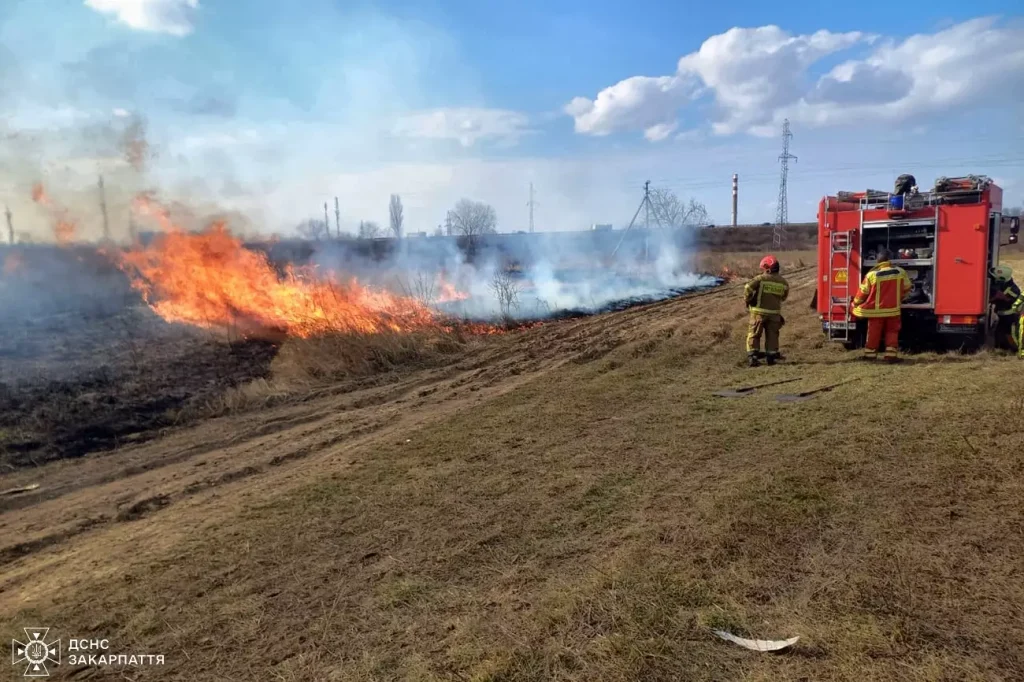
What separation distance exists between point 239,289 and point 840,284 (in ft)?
47.3

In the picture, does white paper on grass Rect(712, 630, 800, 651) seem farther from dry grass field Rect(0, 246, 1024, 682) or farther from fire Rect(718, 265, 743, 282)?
fire Rect(718, 265, 743, 282)

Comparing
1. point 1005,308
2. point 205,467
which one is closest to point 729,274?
point 1005,308

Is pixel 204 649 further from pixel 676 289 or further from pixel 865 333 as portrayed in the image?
pixel 676 289

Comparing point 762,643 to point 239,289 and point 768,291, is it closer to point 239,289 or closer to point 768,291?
point 768,291

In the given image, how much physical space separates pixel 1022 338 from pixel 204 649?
10.7 m

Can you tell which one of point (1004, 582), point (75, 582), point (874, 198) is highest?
point (874, 198)

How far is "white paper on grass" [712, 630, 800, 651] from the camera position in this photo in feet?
8.82

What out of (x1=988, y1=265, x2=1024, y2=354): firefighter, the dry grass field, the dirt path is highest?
(x1=988, y1=265, x2=1024, y2=354): firefighter

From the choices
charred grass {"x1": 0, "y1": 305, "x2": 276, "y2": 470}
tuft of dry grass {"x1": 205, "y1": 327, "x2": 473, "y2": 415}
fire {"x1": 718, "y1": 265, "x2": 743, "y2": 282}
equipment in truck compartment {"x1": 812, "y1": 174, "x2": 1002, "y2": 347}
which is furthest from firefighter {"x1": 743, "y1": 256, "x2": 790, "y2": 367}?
fire {"x1": 718, "y1": 265, "x2": 743, "y2": 282}

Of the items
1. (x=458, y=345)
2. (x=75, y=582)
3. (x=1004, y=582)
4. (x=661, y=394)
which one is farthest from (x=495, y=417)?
(x=458, y=345)

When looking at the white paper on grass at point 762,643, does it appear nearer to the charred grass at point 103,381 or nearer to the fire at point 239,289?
the charred grass at point 103,381

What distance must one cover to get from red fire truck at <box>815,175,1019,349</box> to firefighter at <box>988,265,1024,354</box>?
12.8 inches

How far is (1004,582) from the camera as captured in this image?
311 cm

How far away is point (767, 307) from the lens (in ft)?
30.1
